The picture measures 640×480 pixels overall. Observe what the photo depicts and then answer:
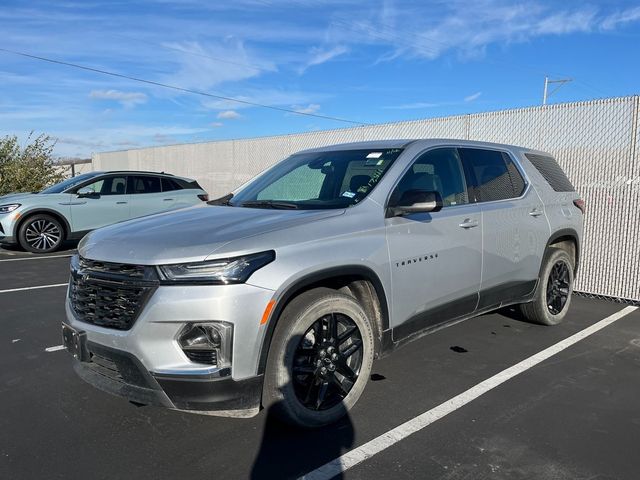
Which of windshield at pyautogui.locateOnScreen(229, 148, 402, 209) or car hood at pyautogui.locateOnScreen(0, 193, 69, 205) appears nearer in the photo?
windshield at pyautogui.locateOnScreen(229, 148, 402, 209)

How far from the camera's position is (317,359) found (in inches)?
126

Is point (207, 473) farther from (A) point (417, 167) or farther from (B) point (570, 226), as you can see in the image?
(B) point (570, 226)

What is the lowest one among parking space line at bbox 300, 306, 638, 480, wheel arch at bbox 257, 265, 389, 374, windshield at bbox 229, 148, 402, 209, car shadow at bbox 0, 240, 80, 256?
parking space line at bbox 300, 306, 638, 480

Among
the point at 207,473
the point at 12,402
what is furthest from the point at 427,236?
the point at 12,402

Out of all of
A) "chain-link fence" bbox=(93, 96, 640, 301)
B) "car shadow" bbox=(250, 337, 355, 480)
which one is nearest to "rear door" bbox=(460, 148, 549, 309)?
"car shadow" bbox=(250, 337, 355, 480)

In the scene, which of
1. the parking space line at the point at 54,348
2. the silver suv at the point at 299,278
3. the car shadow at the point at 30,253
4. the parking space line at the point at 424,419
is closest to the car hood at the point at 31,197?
the car shadow at the point at 30,253

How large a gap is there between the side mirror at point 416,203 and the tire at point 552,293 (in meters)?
2.29

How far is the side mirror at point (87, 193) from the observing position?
10.7 meters

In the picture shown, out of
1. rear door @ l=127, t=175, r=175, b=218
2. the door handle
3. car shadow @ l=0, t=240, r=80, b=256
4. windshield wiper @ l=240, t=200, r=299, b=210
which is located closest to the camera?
windshield wiper @ l=240, t=200, r=299, b=210

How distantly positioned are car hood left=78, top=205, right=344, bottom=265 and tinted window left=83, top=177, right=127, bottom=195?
808 cm

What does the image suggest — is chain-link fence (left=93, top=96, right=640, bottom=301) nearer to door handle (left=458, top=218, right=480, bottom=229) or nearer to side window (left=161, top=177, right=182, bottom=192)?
door handle (left=458, top=218, right=480, bottom=229)

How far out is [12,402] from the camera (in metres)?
3.70

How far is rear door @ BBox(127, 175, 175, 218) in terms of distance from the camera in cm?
1126

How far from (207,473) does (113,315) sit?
102cm
